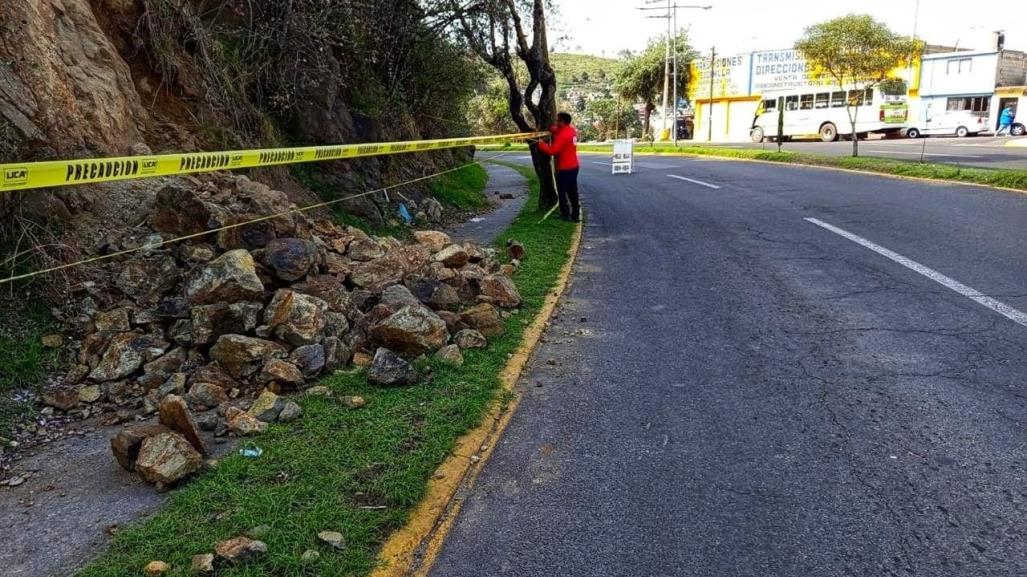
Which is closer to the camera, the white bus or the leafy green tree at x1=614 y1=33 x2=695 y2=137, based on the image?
the white bus

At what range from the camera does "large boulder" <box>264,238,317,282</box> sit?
5.62 metres

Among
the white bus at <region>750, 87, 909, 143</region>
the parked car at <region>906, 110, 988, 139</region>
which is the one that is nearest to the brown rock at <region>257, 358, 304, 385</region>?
the white bus at <region>750, 87, 909, 143</region>

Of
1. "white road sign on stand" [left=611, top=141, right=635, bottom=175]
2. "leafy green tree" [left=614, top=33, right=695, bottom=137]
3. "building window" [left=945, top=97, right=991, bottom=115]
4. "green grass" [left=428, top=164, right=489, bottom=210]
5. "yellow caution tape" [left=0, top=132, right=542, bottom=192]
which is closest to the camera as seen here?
"yellow caution tape" [left=0, top=132, right=542, bottom=192]

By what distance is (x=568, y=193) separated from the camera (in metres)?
11.8

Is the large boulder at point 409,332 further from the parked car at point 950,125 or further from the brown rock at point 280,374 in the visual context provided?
the parked car at point 950,125

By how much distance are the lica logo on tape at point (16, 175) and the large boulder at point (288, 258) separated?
1.88 m

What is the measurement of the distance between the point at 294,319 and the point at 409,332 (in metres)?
0.80

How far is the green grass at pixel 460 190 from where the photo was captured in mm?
13241

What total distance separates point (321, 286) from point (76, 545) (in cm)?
285

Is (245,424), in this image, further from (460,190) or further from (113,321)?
(460,190)

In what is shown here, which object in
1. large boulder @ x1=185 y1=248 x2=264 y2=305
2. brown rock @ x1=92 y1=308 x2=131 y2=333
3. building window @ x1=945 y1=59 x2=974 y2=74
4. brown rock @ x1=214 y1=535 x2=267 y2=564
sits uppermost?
building window @ x1=945 y1=59 x2=974 y2=74

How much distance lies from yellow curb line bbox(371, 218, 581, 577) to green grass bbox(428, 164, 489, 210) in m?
8.47

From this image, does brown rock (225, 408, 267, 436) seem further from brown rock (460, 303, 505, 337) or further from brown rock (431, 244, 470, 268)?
brown rock (431, 244, 470, 268)

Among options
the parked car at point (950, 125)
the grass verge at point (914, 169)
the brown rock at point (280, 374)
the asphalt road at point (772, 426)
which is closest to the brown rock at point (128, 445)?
the brown rock at point (280, 374)
